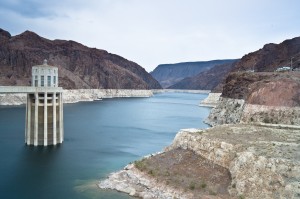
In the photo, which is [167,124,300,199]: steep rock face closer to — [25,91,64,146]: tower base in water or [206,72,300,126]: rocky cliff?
[206,72,300,126]: rocky cliff

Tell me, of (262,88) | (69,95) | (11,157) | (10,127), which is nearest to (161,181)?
(11,157)

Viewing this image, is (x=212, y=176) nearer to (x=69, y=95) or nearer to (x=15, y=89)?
(x=15, y=89)

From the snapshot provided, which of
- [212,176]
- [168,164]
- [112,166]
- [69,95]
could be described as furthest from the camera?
[69,95]

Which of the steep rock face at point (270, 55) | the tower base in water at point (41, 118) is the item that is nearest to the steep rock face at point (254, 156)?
the tower base in water at point (41, 118)

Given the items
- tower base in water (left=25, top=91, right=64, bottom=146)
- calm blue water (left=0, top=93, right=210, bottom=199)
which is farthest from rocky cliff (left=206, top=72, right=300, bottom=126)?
tower base in water (left=25, top=91, right=64, bottom=146)

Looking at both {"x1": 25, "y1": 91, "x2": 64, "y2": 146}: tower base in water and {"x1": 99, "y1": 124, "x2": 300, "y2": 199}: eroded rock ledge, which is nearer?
{"x1": 99, "y1": 124, "x2": 300, "y2": 199}: eroded rock ledge
